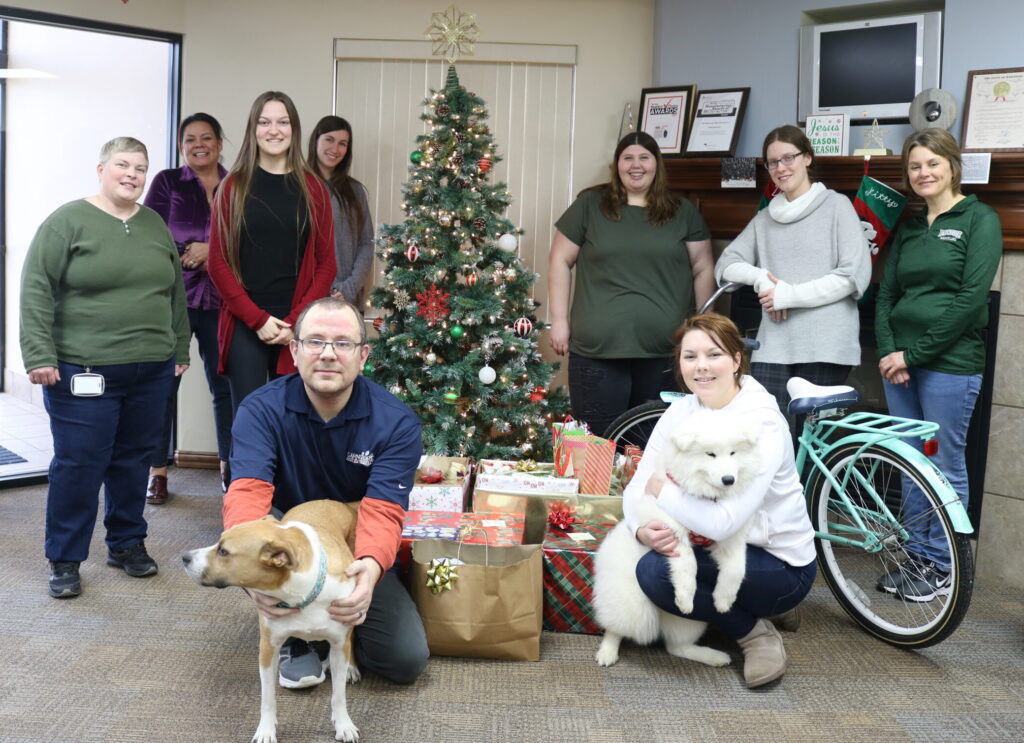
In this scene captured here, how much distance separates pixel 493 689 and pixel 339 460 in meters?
0.71

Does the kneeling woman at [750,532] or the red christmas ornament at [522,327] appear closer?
the kneeling woman at [750,532]

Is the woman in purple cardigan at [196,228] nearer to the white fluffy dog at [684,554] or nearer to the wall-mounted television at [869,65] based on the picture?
the white fluffy dog at [684,554]

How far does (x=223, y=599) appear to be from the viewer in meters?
2.95

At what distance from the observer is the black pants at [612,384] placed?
3.67 metres

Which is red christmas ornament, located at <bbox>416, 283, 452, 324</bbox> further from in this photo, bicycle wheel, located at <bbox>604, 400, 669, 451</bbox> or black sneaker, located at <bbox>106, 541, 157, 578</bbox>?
black sneaker, located at <bbox>106, 541, 157, 578</bbox>

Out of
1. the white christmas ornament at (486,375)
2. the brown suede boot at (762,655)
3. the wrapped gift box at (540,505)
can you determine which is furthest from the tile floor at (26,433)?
the brown suede boot at (762,655)

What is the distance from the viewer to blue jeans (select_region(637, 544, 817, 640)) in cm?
244

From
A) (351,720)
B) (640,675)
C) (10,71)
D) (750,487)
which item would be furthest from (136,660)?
(10,71)

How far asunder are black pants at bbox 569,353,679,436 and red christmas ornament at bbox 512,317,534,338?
0.22 meters

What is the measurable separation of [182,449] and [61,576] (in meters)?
1.69

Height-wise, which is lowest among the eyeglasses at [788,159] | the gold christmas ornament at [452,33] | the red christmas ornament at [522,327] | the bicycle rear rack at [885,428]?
the bicycle rear rack at [885,428]

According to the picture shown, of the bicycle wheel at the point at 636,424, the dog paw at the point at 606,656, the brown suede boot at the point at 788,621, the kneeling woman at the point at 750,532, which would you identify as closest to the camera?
the kneeling woman at the point at 750,532

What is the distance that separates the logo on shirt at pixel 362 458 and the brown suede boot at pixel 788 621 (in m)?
1.35

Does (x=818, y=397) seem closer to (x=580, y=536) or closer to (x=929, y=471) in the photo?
(x=929, y=471)
